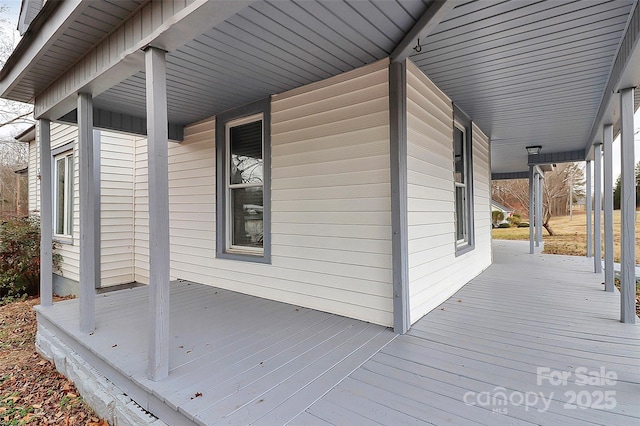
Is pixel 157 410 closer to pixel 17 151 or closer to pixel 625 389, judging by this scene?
pixel 625 389

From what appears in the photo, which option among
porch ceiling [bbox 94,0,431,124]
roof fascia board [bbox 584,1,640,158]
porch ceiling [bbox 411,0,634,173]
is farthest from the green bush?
roof fascia board [bbox 584,1,640,158]

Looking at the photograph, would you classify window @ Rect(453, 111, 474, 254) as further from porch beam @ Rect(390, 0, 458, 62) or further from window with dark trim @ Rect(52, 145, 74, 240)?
window with dark trim @ Rect(52, 145, 74, 240)

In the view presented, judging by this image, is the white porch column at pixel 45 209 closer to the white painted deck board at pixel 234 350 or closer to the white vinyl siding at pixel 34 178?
the white painted deck board at pixel 234 350

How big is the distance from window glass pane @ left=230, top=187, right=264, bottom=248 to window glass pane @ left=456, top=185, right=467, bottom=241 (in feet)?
9.50

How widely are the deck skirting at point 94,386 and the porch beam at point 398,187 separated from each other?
1872 millimetres

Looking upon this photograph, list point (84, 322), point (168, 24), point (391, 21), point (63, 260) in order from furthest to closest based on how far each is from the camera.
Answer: point (63, 260)
point (84, 322)
point (391, 21)
point (168, 24)

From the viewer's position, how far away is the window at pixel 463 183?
4801mm

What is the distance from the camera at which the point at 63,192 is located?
6.66m

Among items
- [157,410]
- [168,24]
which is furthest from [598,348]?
[168,24]

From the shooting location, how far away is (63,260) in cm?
671

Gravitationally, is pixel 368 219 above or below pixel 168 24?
Answer: below

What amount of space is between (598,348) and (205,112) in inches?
199

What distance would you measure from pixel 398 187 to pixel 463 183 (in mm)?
2695

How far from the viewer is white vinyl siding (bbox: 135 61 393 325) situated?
3088mm
